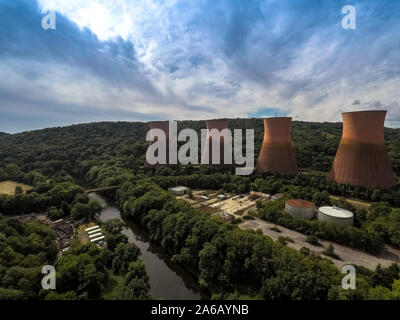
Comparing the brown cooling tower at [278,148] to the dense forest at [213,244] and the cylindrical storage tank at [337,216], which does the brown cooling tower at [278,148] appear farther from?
the cylindrical storage tank at [337,216]

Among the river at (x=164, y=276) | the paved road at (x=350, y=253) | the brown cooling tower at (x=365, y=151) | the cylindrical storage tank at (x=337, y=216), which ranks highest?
the brown cooling tower at (x=365, y=151)

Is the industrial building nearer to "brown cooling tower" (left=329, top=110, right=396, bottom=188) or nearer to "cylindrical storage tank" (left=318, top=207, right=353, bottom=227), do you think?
"cylindrical storage tank" (left=318, top=207, right=353, bottom=227)

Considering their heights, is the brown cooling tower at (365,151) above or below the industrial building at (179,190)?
above

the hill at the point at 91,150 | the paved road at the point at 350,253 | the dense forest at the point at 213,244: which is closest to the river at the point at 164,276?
the dense forest at the point at 213,244

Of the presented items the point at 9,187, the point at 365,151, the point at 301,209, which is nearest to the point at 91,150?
the point at 9,187

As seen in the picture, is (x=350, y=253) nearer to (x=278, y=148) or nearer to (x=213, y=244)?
(x=213, y=244)
